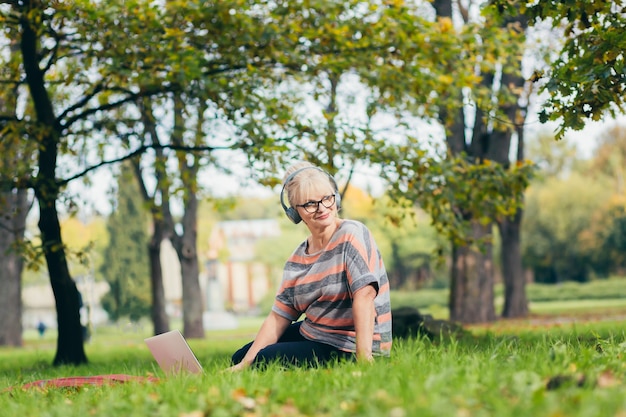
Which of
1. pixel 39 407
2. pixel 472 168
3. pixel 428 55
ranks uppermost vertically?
pixel 428 55

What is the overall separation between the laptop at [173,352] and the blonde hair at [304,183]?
1.14 meters

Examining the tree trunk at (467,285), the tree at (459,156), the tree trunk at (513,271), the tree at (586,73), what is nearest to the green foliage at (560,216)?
the tree trunk at (513,271)

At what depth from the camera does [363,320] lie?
482cm

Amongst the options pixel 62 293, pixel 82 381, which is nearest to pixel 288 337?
pixel 82 381

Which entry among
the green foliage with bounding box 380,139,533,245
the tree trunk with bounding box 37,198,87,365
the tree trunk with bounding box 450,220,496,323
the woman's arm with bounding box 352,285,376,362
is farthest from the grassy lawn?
the tree trunk with bounding box 450,220,496,323

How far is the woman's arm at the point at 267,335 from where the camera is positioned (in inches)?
207

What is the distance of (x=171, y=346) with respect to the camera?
5336 millimetres

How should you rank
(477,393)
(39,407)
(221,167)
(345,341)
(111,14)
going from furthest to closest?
(221,167), (111,14), (345,341), (39,407), (477,393)

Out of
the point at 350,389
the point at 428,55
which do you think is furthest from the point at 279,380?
the point at 428,55

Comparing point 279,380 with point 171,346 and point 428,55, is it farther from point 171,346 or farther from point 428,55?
point 428,55

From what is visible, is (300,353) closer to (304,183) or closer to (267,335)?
(267,335)

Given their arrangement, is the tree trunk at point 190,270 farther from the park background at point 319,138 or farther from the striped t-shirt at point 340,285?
the striped t-shirt at point 340,285

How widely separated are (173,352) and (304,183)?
1416 mm

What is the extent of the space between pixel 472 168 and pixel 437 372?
5.98 metres
